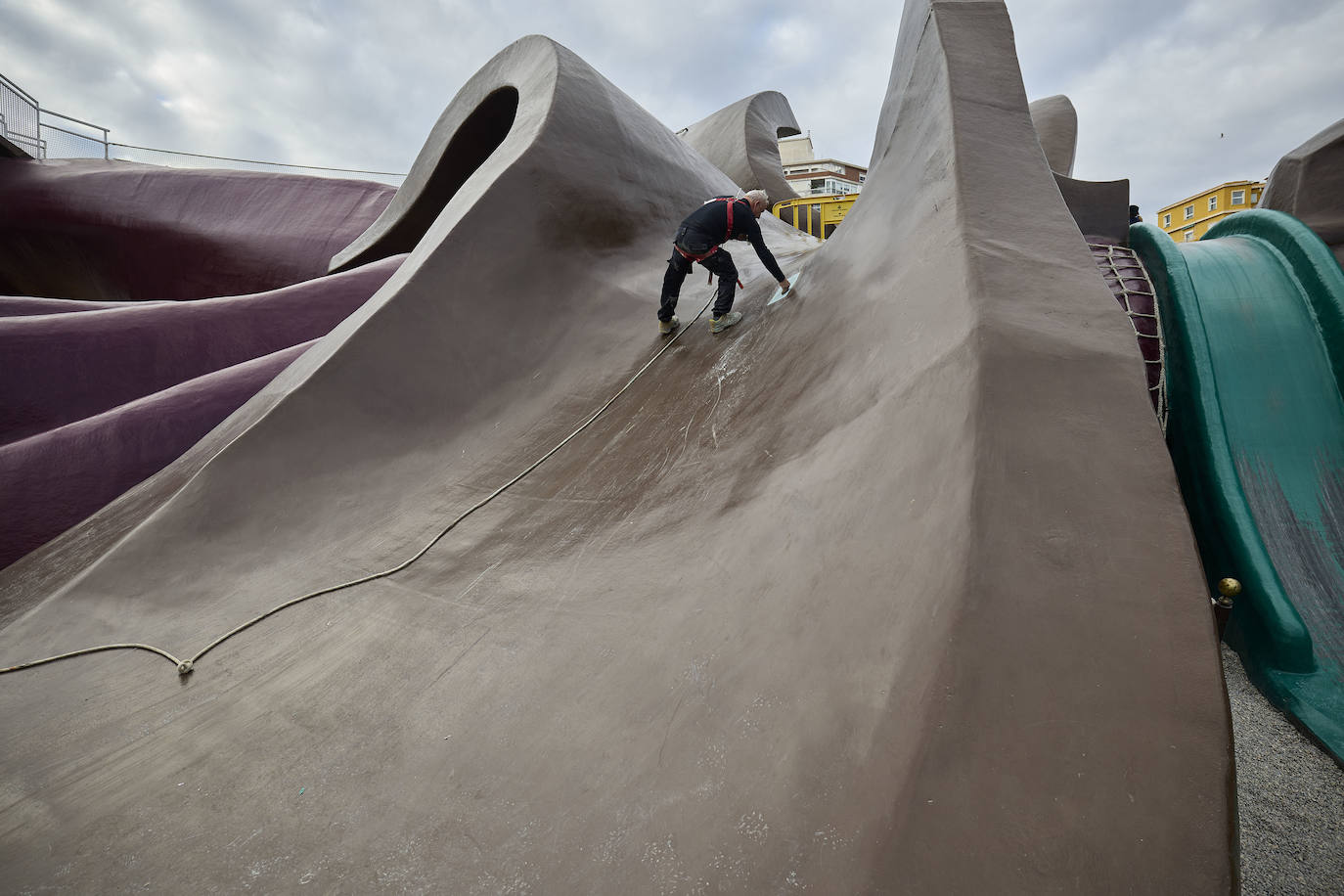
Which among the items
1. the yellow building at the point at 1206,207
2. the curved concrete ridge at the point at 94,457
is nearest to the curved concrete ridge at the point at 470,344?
the curved concrete ridge at the point at 94,457

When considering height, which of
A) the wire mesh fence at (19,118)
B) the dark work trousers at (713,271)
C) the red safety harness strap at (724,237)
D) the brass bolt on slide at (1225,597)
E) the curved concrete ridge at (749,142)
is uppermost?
the wire mesh fence at (19,118)

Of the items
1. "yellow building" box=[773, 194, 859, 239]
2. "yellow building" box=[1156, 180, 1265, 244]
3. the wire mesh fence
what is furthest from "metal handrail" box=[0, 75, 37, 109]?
"yellow building" box=[1156, 180, 1265, 244]

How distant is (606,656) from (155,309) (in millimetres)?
5816

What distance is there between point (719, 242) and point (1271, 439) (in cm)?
294

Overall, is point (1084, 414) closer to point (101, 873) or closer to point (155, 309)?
point (101, 873)

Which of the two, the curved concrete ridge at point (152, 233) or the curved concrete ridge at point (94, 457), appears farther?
the curved concrete ridge at point (152, 233)

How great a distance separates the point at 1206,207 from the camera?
1448 cm

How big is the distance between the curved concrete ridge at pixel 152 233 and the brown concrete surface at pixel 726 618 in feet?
24.5

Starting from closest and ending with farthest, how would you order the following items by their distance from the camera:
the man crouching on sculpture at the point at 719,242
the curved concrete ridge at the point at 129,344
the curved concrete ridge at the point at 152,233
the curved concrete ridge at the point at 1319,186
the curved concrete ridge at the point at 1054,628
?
1. the curved concrete ridge at the point at 1054,628
2. the curved concrete ridge at the point at 1319,186
3. the man crouching on sculpture at the point at 719,242
4. the curved concrete ridge at the point at 129,344
5. the curved concrete ridge at the point at 152,233

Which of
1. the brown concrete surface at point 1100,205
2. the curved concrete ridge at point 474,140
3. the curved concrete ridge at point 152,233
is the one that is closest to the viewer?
the brown concrete surface at point 1100,205

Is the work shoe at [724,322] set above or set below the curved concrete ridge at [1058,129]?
below

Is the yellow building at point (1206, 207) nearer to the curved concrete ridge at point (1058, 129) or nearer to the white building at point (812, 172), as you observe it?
the curved concrete ridge at point (1058, 129)

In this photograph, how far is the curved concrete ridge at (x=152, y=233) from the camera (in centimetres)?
1040

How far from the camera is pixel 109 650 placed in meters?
2.94
